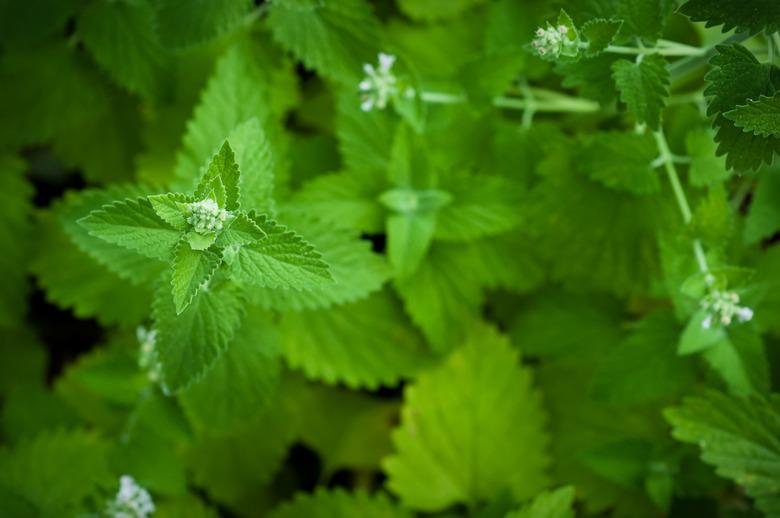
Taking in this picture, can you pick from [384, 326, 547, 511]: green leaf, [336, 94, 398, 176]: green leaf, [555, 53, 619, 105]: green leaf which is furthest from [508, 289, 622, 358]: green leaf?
[555, 53, 619, 105]: green leaf

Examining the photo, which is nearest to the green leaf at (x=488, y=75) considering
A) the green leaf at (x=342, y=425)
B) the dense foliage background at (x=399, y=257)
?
the dense foliage background at (x=399, y=257)

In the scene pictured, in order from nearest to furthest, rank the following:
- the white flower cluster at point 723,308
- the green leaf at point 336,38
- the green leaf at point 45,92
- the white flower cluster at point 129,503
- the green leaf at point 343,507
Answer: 1. the white flower cluster at point 723,308
2. the white flower cluster at point 129,503
3. the green leaf at point 336,38
4. the green leaf at point 343,507
5. the green leaf at point 45,92

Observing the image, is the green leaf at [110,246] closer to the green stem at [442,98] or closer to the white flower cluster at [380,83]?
the white flower cluster at [380,83]

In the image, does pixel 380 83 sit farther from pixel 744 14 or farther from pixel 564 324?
pixel 564 324

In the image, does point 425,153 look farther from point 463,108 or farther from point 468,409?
point 468,409

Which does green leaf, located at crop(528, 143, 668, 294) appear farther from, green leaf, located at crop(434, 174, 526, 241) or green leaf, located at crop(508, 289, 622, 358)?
green leaf, located at crop(508, 289, 622, 358)

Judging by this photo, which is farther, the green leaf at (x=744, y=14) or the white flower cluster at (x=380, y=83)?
the white flower cluster at (x=380, y=83)

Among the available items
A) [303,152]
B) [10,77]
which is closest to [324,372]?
[303,152]

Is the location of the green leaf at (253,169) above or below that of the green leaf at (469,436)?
above
